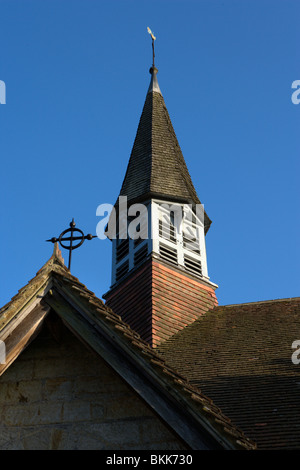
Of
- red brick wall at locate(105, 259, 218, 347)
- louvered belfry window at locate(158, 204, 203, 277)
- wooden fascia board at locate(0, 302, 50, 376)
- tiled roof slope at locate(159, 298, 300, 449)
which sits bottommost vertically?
wooden fascia board at locate(0, 302, 50, 376)

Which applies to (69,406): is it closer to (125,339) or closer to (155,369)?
(125,339)

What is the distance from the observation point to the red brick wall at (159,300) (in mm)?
14539

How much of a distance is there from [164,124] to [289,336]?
1063 centimetres

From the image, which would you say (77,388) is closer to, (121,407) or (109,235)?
(121,407)

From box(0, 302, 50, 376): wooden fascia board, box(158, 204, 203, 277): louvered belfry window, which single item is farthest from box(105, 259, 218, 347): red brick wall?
box(0, 302, 50, 376): wooden fascia board

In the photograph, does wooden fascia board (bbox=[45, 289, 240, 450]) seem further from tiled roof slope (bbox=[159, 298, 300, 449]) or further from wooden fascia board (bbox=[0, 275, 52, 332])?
tiled roof slope (bbox=[159, 298, 300, 449])

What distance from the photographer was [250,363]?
10.9 meters

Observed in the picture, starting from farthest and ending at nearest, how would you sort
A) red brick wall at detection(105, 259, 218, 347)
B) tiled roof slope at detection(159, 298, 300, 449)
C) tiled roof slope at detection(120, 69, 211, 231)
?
tiled roof slope at detection(120, 69, 211, 231), red brick wall at detection(105, 259, 218, 347), tiled roof slope at detection(159, 298, 300, 449)

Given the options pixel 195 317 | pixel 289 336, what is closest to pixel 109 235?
pixel 195 317

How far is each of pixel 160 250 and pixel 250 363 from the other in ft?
19.9

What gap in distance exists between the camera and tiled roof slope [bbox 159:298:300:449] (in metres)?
8.59

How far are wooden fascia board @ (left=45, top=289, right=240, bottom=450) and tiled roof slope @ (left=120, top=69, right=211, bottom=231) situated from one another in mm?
11506

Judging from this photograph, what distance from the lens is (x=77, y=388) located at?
641 cm

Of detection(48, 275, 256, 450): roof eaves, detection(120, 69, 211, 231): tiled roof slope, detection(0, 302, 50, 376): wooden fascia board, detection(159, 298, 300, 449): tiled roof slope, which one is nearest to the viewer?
detection(48, 275, 256, 450): roof eaves
